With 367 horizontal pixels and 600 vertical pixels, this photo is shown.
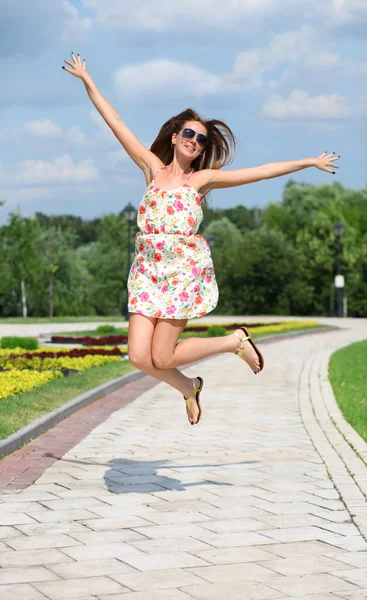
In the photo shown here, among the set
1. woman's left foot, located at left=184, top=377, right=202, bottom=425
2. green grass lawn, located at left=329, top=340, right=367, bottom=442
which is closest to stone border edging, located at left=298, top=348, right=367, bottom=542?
green grass lawn, located at left=329, top=340, right=367, bottom=442

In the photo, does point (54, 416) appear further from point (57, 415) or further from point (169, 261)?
point (169, 261)

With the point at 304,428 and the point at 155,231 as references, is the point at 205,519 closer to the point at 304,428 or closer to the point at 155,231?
the point at 155,231

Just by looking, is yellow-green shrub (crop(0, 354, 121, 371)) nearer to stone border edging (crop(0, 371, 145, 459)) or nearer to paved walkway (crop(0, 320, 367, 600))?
stone border edging (crop(0, 371, 145, 459))

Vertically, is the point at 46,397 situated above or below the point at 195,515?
above

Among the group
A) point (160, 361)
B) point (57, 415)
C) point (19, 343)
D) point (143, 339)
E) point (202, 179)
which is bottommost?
point (57, 415)

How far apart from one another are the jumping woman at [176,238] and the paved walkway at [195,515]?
33.7 inches

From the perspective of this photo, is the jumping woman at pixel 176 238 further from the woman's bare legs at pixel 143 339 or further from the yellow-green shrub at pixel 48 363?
the yellow-green shrub at pixel 48 363

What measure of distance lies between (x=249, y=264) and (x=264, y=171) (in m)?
51.9

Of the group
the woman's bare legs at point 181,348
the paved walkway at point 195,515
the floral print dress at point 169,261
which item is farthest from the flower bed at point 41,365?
the floral print dress at point 169,261

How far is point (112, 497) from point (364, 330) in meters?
29.4

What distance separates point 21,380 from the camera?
39.0 ft

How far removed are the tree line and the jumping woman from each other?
4169cm

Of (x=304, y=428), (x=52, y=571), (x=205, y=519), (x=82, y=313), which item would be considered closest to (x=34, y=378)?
(x=304, y=428)

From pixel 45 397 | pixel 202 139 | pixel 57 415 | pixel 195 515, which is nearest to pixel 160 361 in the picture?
pixel 195 515
